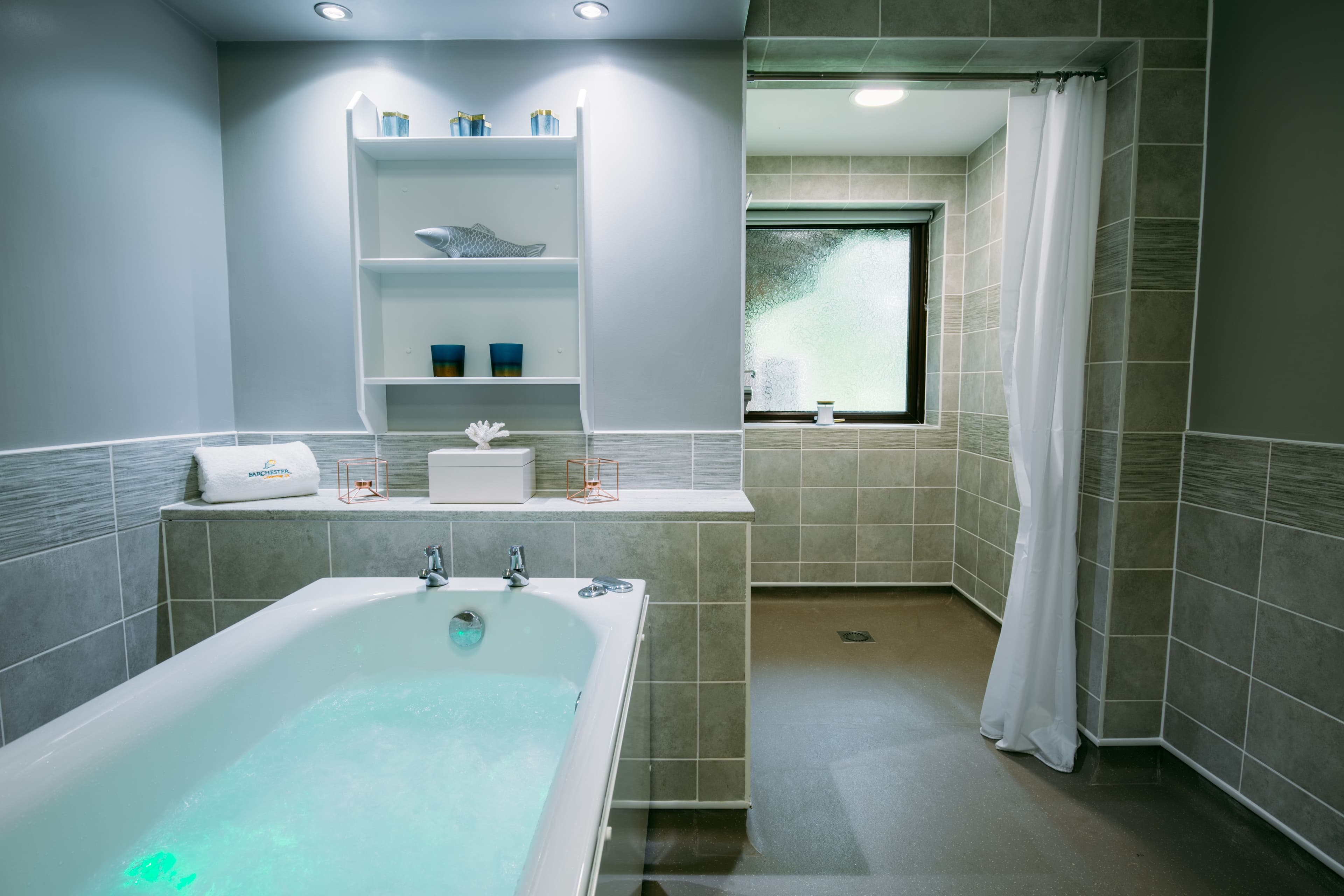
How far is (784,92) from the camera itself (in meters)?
2.64

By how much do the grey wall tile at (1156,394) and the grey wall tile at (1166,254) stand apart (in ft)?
0.79

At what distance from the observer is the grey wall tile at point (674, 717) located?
5.82ft

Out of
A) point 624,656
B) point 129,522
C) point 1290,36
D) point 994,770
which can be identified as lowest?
point 994,770

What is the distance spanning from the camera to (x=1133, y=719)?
2051mm

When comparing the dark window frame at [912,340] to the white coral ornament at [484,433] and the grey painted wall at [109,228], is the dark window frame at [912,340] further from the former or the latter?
the grey painted wall at [109,228]

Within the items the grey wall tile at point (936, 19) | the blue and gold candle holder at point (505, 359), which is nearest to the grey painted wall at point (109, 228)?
the blue and gold candle holder at point (505, 359)

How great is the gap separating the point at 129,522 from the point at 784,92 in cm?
267

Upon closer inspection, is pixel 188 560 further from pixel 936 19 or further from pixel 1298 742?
pixel 1298 742

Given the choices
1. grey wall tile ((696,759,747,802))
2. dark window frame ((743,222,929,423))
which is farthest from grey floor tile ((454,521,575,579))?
dark window frame ((743,222,929,423))

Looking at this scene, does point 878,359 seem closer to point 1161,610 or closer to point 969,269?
point 969,269

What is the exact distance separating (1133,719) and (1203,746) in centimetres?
18

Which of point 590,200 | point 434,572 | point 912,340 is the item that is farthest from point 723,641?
point 912,340

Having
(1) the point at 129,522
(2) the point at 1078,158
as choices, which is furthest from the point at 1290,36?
(1) the point at 129,522

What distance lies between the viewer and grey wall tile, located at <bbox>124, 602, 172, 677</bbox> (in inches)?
66.2
